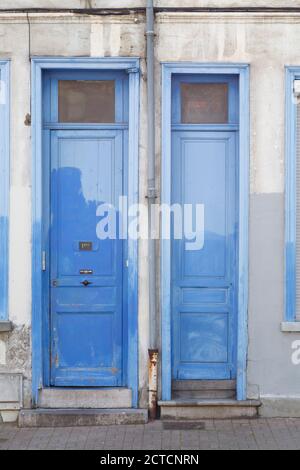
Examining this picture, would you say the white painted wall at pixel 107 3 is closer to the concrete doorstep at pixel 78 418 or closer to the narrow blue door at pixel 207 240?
the narrow blue door at pixel 207 240

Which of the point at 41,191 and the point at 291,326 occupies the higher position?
the point at 41,191

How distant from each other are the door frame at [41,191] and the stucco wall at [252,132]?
0.22 feet

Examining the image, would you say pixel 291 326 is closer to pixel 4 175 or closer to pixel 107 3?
pixel 4 175

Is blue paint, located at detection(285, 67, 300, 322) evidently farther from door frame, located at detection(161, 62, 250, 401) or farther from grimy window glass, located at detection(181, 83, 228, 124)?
grimy window glass, located at detection(181, 83, 228, 124)

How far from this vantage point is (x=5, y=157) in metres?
7.61

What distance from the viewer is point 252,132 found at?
7.59m

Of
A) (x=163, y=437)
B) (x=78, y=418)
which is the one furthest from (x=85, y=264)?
(x=163, y=437)

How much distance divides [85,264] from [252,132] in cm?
217

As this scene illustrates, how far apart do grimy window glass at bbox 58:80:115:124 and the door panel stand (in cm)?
78

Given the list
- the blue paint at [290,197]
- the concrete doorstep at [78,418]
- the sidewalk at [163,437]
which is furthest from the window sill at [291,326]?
the concrete doorstep at [78,418]

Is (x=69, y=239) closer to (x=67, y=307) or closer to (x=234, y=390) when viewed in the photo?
(x=67, y=307)

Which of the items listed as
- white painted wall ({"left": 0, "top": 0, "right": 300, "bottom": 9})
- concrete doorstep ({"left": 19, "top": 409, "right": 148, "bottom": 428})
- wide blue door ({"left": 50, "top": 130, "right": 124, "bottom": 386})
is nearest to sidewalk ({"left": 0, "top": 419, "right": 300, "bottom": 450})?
concrete doorstep ({"left": 19, "top": 409, "right": 148, "bottom": 428})

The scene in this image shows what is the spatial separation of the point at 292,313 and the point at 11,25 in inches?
160

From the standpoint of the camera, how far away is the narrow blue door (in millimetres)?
7793
